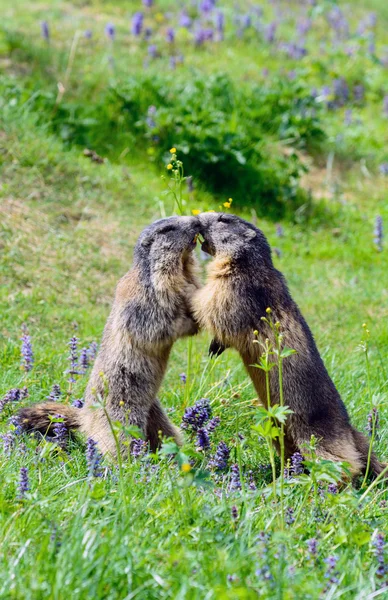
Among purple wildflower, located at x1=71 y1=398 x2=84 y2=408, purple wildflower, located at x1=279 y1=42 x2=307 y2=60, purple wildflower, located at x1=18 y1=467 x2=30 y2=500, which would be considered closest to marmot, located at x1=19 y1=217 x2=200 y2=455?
purple wildflower, located at x1=71 y1=398 x2=84 y2=408

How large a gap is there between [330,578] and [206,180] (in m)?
6.74

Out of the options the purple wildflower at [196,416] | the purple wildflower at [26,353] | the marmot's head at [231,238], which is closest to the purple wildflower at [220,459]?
the purple wildflower at [196,416]

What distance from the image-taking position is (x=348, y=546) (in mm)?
3596

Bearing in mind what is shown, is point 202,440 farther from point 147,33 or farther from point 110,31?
point 147,33

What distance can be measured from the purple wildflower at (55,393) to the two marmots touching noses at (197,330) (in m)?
0.29

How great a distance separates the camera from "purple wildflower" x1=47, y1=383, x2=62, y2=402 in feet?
17.8

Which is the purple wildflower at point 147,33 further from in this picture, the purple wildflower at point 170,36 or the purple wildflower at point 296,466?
the purple wildflower at point 296,466

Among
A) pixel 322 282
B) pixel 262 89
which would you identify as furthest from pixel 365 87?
pixel 322 282

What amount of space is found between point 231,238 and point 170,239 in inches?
15.5

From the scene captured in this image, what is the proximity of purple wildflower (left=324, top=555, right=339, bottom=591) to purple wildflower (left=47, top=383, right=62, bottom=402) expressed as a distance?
2.59 meters

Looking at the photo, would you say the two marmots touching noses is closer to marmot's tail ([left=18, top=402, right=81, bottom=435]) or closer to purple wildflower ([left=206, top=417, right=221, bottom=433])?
marmot's tail ([left=18, top=402, right=81, bottom=435])

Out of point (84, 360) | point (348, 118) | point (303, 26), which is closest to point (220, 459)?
point (84, 360)

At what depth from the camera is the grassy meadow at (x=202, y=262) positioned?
3277 mm

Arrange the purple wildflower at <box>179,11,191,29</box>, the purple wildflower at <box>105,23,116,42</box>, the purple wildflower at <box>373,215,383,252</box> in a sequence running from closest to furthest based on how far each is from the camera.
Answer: the purple wildflower at <box>373,215,383,252</box> < the purple wildflower at <box>105,23,116,42</box> < the purple wildflower at <box>179,11,191,29</box>
